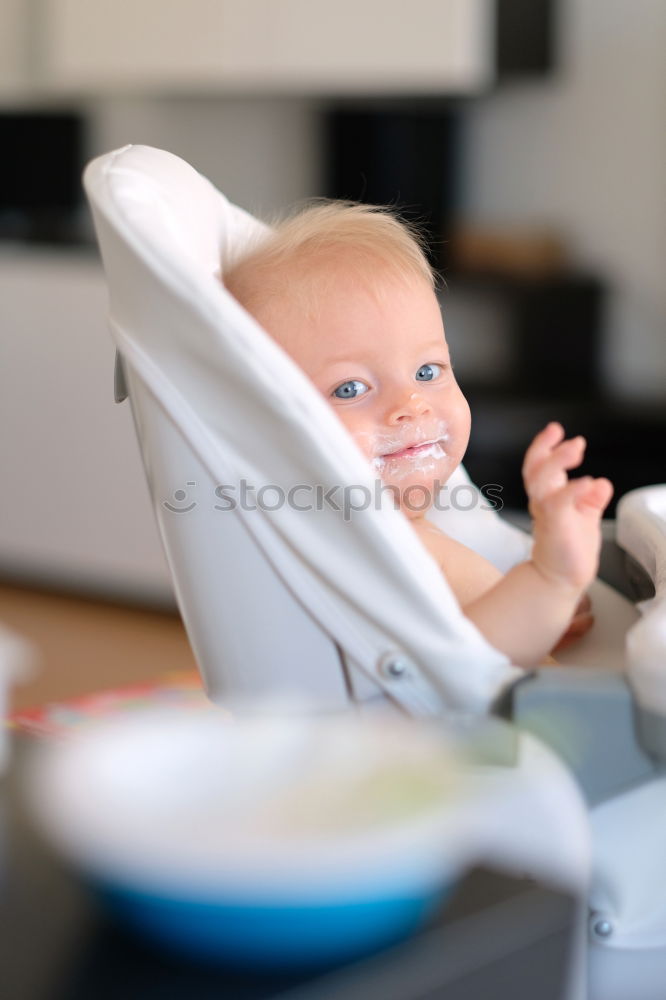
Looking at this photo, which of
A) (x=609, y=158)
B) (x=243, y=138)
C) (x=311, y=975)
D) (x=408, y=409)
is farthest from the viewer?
(x=243, y=138)

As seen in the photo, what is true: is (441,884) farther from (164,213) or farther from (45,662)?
(45,662)

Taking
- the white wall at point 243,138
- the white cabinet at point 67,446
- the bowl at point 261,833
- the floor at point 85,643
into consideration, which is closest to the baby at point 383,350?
the bowl at point 261,833

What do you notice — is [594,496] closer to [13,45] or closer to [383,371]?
[383,371]

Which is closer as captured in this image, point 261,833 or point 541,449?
point 261,833

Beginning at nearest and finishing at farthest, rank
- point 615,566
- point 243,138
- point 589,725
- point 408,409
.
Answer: point 589,725
point 408,409
point 615,566
point 243,138

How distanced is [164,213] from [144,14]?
2.36 metres

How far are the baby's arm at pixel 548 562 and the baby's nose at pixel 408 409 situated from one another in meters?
0.13

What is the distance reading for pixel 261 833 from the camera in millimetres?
587

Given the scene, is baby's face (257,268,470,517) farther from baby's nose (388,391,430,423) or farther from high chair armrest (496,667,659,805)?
high chair armrest (496,667,659,805)

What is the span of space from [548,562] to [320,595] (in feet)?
0.50

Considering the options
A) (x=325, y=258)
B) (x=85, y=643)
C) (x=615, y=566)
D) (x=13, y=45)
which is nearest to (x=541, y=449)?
(x=325, y=258)

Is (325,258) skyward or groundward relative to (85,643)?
skyward

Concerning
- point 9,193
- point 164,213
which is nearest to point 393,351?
point 164,213

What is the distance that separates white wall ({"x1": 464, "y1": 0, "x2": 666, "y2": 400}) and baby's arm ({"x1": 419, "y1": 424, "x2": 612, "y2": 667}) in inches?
76.8
